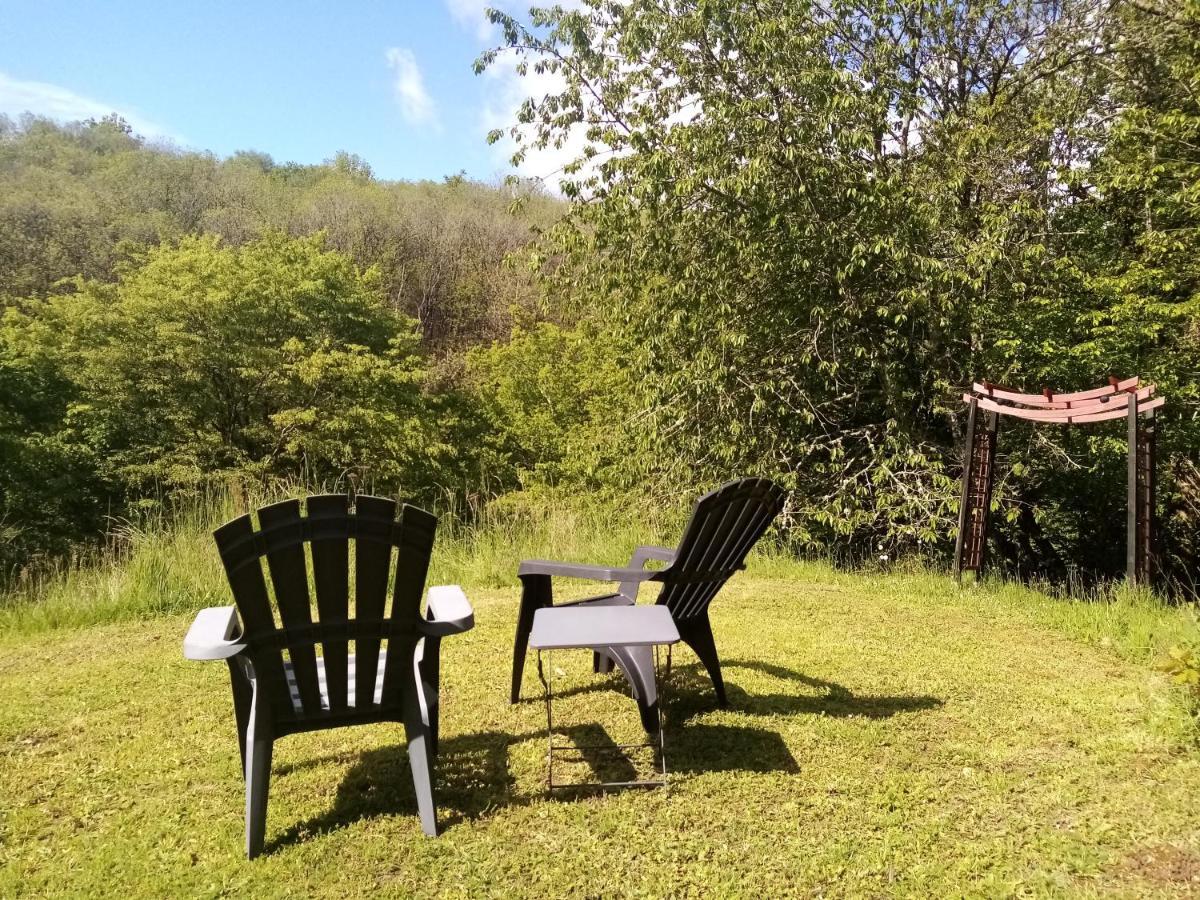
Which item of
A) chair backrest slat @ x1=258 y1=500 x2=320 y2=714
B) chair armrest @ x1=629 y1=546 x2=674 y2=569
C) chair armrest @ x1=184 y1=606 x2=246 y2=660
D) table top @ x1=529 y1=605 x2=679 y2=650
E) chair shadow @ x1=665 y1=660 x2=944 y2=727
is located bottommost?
chair shadow @ x1=665 y1=660 x2=944 y2=727

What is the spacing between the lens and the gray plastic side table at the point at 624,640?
247 cm

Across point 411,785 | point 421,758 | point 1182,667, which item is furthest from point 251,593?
point 1182,667

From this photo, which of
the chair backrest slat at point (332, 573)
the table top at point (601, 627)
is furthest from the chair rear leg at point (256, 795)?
the table top at point (601, 627)

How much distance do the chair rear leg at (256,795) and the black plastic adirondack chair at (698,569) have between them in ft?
3.87

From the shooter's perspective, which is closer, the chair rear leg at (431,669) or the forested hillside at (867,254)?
the chair rear leg at (431,669)

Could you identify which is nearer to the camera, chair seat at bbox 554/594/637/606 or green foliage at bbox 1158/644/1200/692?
green foliage at bbox 1158/644/1200/692

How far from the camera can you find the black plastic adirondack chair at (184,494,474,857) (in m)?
2.21

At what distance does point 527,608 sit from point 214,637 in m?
1.32

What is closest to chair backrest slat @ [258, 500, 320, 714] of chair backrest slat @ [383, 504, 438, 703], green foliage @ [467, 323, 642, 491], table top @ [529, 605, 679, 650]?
chair backrest slat @ [383, 504, 438, 703]

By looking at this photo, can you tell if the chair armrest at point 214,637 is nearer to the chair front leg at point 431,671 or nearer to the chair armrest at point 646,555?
the chair front leg at point 431,671

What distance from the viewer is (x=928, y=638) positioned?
14.7ft

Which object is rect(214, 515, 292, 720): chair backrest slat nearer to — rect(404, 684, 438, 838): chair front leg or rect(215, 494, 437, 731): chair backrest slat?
rect(215, 494, 437, 731): chair backrest slat

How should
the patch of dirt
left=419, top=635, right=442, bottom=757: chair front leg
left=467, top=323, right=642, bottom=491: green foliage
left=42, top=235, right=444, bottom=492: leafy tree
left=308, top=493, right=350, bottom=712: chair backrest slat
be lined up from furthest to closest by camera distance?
left=467, top=323, right=642, bottom=491: green foliage < left=42, top=235, right=444, bottom=492: leafy tree < left=419, top=635, right=442, bottom=757: chair front leg < left=308, top=493, right=350, bottom=712: chair backrest slat < the patch of dirt

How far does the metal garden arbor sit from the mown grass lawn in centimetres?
204
